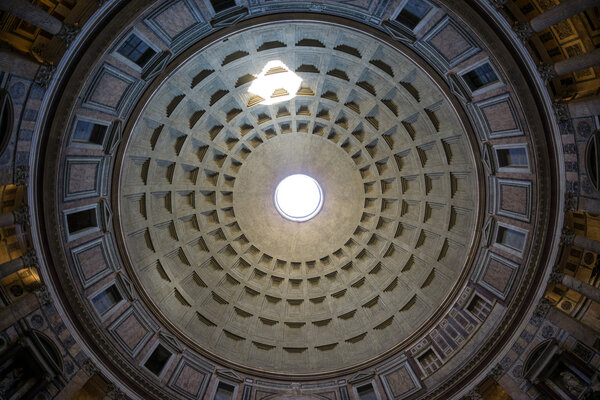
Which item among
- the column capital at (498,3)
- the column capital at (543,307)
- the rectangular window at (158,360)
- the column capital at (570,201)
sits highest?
the column capital at (498,3)

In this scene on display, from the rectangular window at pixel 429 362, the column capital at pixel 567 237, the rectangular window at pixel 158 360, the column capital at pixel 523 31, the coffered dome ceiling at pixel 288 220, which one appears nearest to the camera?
the column capital at pixel 523 31

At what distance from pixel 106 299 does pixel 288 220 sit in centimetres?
1446

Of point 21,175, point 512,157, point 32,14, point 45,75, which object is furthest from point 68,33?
point 512,157

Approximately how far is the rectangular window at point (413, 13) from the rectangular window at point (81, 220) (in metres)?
19.8

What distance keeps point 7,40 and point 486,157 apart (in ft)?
77.8

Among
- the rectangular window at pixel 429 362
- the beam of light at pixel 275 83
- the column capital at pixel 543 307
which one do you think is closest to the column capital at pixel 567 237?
the column capital at pixel 543 307

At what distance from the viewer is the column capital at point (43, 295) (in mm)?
18734

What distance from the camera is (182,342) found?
26.6m

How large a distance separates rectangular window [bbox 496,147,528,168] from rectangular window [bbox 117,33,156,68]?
19585mm

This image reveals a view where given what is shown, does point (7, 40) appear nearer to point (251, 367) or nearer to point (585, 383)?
point (251, 367)

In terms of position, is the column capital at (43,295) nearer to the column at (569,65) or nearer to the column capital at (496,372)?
the column capital at (496,372)

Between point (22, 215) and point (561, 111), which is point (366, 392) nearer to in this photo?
point (561, 111)

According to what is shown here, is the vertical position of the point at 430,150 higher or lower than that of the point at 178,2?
lower

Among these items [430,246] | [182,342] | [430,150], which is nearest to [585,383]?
[430,246]
